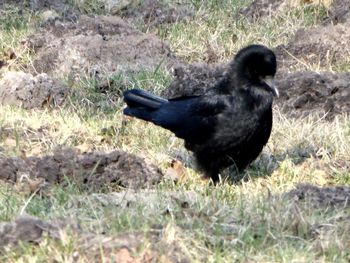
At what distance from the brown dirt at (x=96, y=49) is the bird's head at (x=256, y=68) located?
2.59 m

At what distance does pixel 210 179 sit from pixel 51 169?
1043 millimetres

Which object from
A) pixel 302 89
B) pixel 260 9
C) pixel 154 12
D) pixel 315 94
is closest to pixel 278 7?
pixel 260 9

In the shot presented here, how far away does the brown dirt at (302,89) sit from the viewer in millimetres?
8477

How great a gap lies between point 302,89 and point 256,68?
5.39 ft

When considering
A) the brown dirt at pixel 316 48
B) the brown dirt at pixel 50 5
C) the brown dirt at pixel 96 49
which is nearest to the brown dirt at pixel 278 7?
the brown dirt at pixel 316 48

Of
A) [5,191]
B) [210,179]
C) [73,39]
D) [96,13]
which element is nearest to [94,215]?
[5,191]

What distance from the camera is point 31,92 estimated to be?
9.08m

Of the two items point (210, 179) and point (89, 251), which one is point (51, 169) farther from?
point (89, 251)

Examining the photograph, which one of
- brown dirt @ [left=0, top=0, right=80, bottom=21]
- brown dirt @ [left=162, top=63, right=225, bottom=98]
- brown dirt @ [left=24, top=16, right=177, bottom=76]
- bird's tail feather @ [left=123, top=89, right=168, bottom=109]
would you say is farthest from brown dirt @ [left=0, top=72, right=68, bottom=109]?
brown dirt @ [left=0, top=0, right=80, bottom=21]

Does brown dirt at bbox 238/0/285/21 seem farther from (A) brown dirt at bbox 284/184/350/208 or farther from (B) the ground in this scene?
(A) brown dirt at bbox 284/184/350/208

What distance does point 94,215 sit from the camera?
539 cm

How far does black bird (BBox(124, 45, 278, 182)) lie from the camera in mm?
6961

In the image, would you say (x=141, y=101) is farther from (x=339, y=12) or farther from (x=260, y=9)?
(x=260, y=9)

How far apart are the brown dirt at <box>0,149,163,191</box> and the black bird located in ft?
1.49
